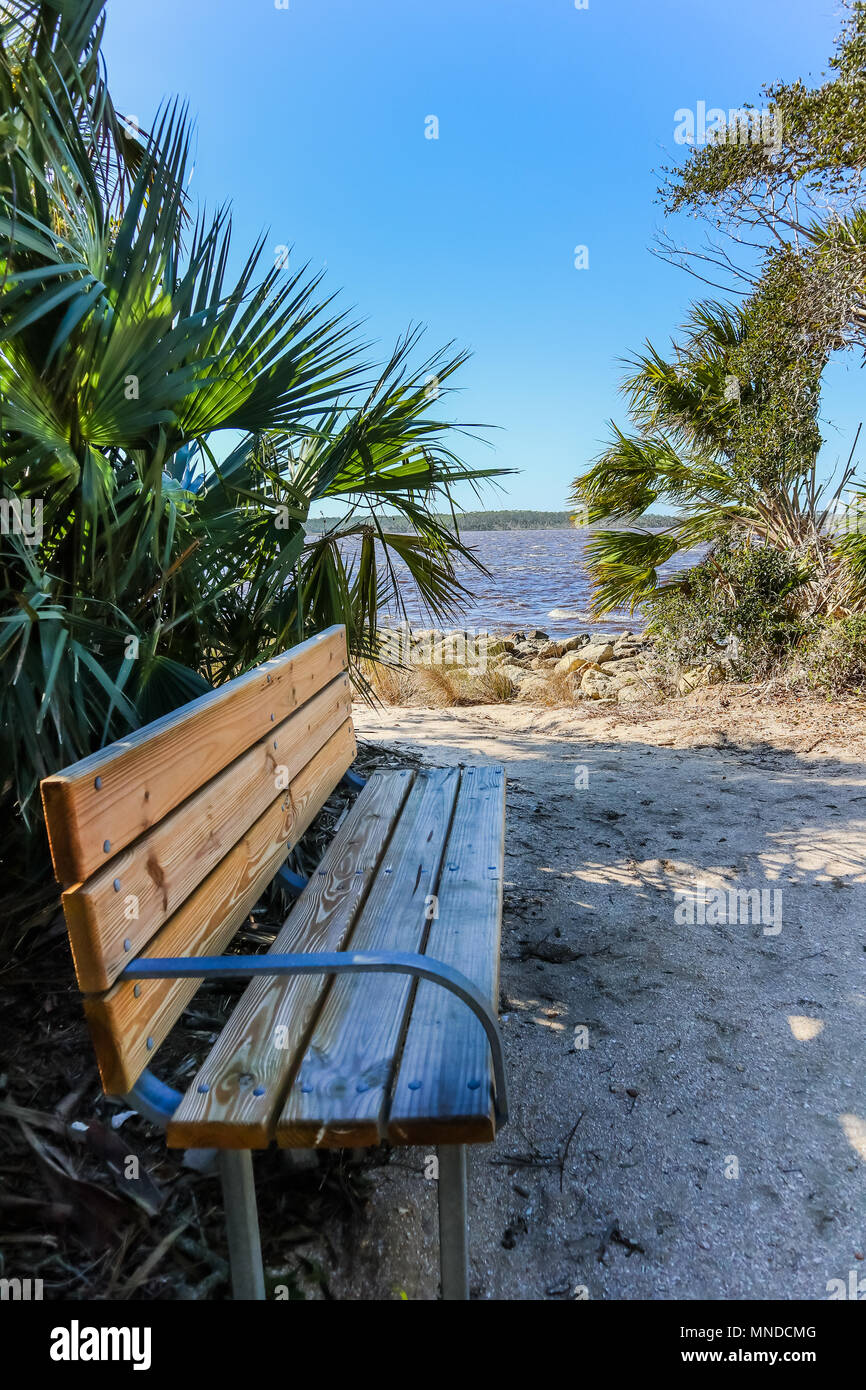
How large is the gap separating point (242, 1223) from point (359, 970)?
1.78 feet

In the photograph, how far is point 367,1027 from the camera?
146 centimetres

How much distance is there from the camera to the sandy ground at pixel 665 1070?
166 cm

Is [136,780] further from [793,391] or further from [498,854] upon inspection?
[793,391]

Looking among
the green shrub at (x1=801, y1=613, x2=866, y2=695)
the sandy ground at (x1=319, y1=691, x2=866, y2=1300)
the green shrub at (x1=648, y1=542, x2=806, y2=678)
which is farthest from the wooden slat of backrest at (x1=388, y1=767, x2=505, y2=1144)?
the green shrub at (x1=648, y1=542, x2=806, y2=678)

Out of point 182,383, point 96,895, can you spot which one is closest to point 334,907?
point 96,895

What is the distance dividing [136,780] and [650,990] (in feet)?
6.14

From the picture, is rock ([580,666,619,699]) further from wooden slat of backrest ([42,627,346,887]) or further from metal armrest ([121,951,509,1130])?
metal armrest ([121,951,509,1130])

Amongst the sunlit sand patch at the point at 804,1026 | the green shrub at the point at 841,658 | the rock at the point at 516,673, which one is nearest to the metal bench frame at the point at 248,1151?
the sunlit sand patch at the point at 804,1026

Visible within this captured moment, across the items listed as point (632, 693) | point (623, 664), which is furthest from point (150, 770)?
point (623, 664)

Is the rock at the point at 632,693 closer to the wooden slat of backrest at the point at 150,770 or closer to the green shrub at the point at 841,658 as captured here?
the green shrub at the point at 841,658

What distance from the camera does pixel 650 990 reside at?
2582mm

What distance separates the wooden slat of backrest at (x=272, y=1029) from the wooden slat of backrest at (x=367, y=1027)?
3cm

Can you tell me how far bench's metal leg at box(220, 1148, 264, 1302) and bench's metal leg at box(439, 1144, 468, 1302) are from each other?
1.06ft

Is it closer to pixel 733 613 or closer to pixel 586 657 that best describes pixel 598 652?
pixel 586 657
